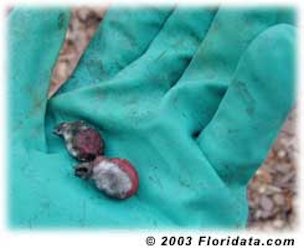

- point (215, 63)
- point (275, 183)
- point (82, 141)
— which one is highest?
point (215, 63)

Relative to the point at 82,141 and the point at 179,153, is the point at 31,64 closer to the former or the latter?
the point at 82,141

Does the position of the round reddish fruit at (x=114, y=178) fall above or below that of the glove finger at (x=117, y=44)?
below

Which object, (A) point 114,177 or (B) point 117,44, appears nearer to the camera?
(A) point 114,177

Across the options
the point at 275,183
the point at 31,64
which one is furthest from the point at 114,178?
the point at 275,183

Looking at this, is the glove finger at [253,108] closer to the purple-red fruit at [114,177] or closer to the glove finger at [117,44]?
the purple-red fruit at [114,177]

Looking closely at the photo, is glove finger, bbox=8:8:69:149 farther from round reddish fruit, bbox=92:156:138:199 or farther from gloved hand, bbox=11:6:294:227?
round reddish fruit, bbox=92:156:138:199

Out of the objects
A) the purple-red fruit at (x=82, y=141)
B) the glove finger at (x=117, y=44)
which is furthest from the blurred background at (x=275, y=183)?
the purple-red fruit at (x=82, y=141)
